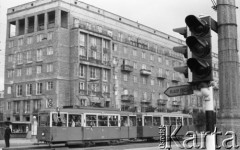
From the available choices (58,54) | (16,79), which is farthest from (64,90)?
(16,79)

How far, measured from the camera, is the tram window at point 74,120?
26688 millimetres

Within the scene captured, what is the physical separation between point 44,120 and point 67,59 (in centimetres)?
2974

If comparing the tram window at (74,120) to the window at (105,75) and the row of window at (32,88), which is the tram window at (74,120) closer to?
the row of window at (32,88)

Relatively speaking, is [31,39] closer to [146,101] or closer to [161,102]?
[146,101]

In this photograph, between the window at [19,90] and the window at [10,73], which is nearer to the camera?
the window at [19,90]

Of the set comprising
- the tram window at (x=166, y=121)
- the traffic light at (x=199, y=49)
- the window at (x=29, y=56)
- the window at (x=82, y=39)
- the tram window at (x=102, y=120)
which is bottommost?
the tram window at (x=166, y=121)

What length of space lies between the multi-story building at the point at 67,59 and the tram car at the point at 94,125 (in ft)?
51.3

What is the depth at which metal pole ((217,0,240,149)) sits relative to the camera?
23.9ft

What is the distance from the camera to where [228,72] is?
7336 mm

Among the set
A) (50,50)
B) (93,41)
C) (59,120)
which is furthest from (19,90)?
(59,120)

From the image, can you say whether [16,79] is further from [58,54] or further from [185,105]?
[185,105]

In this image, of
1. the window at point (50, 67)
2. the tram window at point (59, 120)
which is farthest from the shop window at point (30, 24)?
the tram window at point (59, 120)

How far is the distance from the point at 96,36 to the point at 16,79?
1464 cm

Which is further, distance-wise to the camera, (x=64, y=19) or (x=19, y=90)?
(x=19, y=90)
